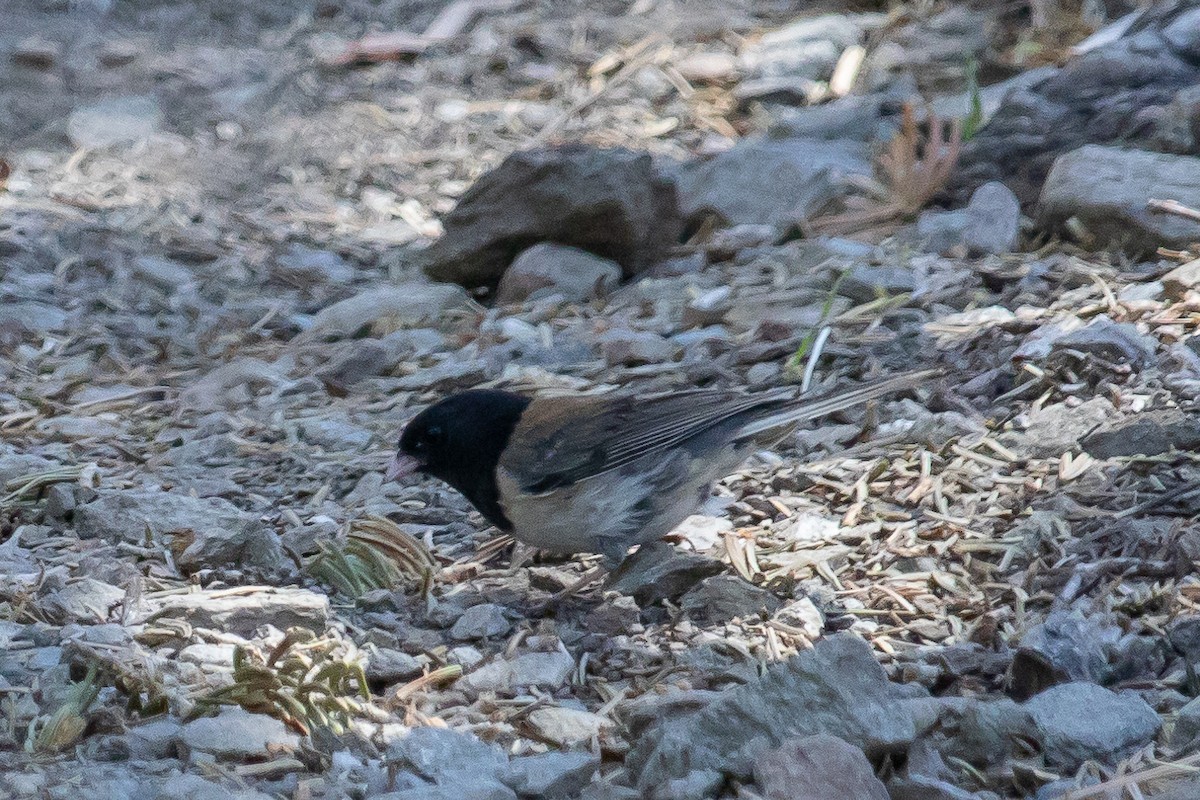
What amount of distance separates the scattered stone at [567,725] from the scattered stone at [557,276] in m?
2.88

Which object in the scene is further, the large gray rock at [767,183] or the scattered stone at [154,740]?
the large gray rock at [767,183]

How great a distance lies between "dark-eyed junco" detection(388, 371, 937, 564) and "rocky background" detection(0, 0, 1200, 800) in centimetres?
16

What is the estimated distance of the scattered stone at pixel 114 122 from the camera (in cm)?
757

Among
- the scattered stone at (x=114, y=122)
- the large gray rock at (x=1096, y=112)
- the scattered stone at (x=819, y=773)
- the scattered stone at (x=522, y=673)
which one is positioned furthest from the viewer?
the scattered stone at (x=114, y=122)

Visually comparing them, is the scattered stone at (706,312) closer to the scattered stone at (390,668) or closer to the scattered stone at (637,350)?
the scattered stone at (637,350)

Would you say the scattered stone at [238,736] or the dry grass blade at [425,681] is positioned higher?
the scattered stone at [238,736]

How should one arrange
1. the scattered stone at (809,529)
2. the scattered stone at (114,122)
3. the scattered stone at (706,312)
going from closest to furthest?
the scattered stone at (809,529)
the scattered stone at (706,312)
the scattered stone at (114,122)

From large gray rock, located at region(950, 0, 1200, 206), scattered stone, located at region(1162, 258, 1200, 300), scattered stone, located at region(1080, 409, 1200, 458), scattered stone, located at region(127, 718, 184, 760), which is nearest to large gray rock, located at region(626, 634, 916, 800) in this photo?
scattered stone, located at region(127, 718, 184, 760)

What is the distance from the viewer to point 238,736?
2887mm

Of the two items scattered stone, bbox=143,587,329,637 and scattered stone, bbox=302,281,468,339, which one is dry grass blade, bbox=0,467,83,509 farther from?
scattered stone, bbox=302,281,468,339

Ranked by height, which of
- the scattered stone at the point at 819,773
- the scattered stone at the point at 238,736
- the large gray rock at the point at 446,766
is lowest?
the scattered stone at the point at 238,736

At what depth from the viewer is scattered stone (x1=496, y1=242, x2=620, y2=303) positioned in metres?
5.85

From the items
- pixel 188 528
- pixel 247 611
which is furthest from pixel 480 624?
pixel 188 528

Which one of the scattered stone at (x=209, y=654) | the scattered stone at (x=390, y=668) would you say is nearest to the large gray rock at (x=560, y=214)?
the scattered stone at (x=390, y=668)
